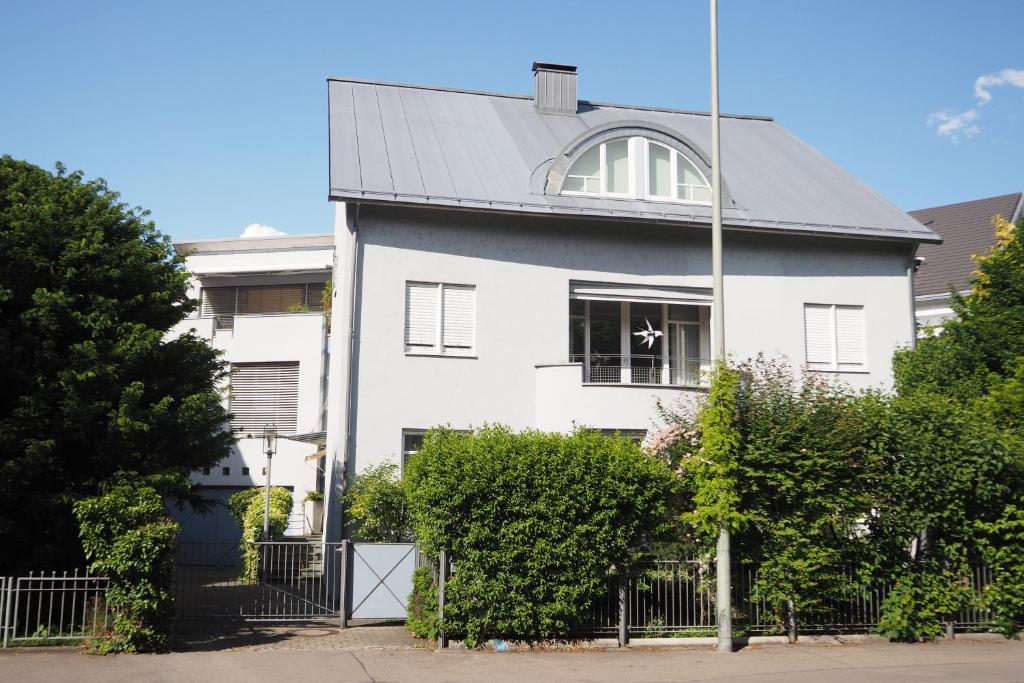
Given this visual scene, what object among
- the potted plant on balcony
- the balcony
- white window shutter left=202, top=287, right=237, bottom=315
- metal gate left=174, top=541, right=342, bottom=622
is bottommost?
metal gate left=174, top=541, right=342, bottom=622

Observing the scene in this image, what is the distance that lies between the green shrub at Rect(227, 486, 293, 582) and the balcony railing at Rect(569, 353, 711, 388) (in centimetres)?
829

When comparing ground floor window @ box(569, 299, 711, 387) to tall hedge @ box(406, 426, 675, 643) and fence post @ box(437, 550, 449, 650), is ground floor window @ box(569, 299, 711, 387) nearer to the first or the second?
tall hedge @ box(406, 426, 675, 643)

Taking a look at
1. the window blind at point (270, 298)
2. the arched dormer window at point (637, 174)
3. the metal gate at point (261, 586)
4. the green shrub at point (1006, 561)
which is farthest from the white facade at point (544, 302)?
the window blind at point (270, 298)

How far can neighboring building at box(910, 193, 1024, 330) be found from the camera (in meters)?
39.9

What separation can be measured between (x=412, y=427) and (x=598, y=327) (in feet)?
17.7

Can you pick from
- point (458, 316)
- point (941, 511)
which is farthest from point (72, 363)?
point (941, 511)

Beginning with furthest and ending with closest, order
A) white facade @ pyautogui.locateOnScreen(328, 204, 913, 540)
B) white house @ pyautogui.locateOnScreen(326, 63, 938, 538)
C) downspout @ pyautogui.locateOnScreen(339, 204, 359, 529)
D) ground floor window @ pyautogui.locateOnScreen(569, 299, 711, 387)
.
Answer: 1. ground floor window @ pyautogui.locateOnScreen(569, 299, 711, 387)
2. white house @ pyautogui.locateOnScreen(326, 63, 938, 538)
3. white facade @ pyautogui.locateOnScreen(328, 204, 913, 540)
4. downspout @ pyautogui.locateOnScreen(339, 204, 359, 529)

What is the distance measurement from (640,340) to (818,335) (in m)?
4.09

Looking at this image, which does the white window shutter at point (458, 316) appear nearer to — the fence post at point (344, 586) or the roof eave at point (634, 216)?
the roof eave at point (634, 216)

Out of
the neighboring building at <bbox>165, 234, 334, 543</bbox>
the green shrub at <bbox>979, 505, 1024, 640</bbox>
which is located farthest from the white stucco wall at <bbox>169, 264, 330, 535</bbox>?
the green shrub at <bbox>979, 505, 1024, 640</bbox>

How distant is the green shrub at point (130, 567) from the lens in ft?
41.9

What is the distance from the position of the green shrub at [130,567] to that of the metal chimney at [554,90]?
1643 centimetres

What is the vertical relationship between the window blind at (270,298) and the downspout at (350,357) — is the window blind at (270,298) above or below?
above

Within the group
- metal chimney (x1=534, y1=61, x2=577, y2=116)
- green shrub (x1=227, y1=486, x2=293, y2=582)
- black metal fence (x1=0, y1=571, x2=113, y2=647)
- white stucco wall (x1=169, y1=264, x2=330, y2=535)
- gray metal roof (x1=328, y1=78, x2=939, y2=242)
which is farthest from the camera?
white stucco wall (x1=169, y1=264, x2=330, y2=535)
